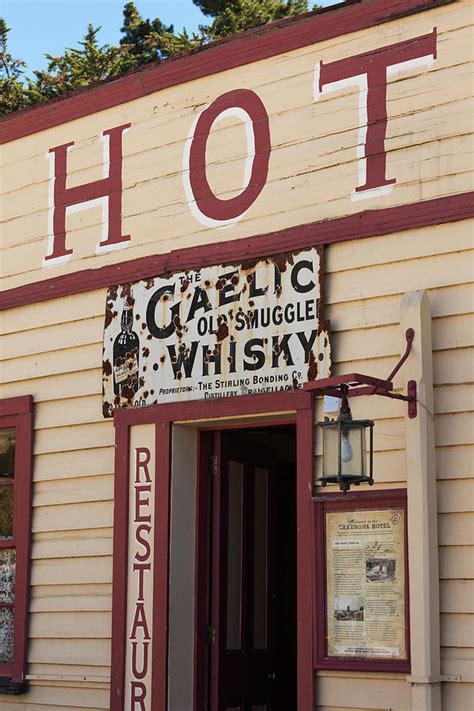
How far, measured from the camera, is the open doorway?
8.41 m

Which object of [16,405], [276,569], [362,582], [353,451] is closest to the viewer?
[353,451]

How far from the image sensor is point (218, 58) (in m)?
8.70

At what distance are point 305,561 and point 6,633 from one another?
296 cm

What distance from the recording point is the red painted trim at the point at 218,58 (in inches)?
311

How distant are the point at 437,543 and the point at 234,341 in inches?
81.9

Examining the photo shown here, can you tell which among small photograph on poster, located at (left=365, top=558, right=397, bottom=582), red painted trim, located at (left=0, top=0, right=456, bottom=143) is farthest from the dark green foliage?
small photograph on poster, located at (left=365, top=558, right=397, bottom=582)

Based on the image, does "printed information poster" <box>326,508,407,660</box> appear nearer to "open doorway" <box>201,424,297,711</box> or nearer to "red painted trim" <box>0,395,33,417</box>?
"open doorway" <box>201,424,297,711</box>

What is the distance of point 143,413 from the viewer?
8539 mm

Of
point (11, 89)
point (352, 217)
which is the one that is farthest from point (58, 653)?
point (11, 89)

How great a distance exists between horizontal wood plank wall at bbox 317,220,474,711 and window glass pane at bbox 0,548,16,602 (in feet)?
9.76

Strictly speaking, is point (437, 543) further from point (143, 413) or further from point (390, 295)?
point (143, 413)

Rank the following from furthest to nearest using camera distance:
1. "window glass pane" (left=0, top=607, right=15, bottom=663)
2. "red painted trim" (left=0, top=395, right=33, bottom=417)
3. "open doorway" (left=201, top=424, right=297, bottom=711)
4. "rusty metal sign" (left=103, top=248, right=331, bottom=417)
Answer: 1. "red painted trim" (left=0, top=395, right=33, bottom=417)
2. "window glass pane" (left=0, top=607, right=15, bottom=663)
3. "open doorway" (left=201, top=424, right=297, bottom=711)
4. "rusty metal sign" (left=103, top=248, right=331, bottom=417)

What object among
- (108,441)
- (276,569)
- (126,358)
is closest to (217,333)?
(126,358)

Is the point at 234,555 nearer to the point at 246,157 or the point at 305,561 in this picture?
the point at 305,561
